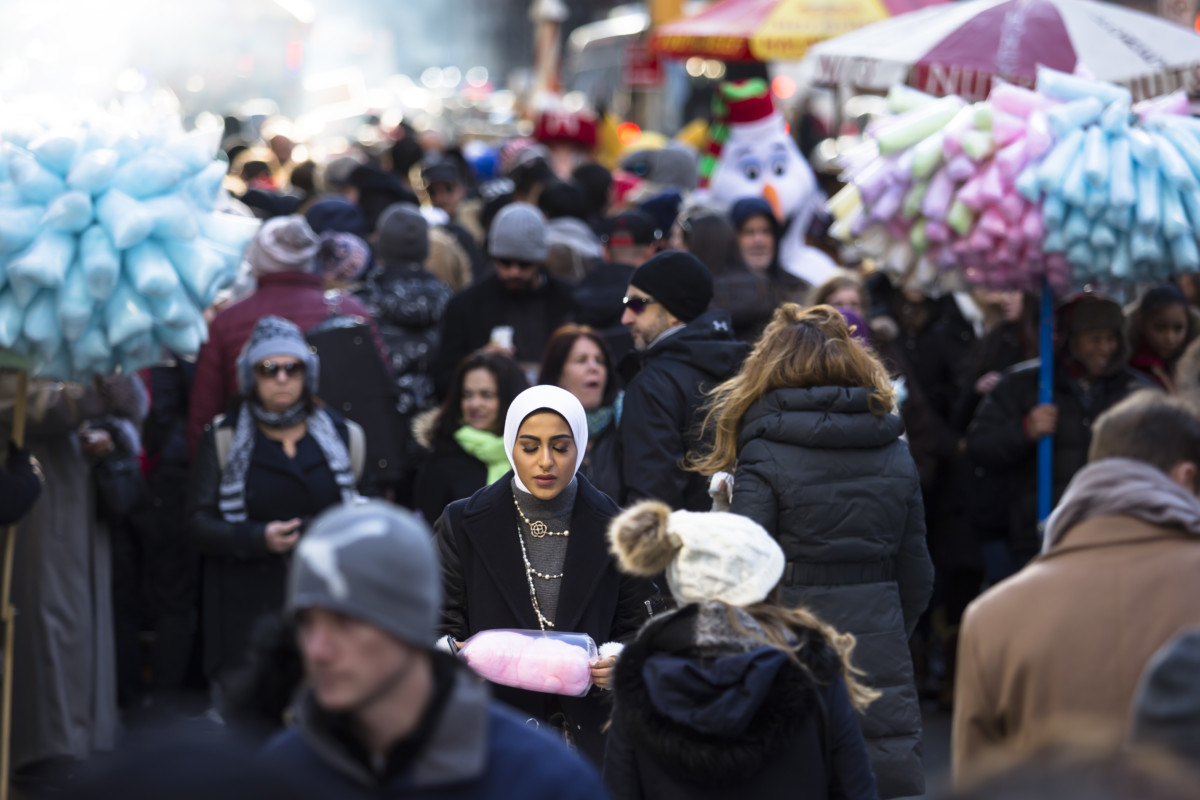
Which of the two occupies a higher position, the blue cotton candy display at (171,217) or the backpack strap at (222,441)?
the blue cotton candy display at (171,217)

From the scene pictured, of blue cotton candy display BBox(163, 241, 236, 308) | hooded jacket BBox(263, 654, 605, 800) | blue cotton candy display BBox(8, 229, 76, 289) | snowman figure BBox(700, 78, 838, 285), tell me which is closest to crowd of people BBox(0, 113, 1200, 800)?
hooded jacket BBox(263, 654, 605, 800)

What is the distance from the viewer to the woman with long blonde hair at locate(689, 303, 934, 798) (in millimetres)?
4613

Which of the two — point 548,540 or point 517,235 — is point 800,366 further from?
point 517,235

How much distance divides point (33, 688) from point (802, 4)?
26.6 feet

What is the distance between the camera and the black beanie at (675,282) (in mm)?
5625

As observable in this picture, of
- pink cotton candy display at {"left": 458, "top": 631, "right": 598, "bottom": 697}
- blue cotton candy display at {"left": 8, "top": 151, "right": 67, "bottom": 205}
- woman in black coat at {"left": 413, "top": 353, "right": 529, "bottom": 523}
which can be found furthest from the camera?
woman in black coat at {"left": 413, "top": 353, "right": 529, "bottom": 523}

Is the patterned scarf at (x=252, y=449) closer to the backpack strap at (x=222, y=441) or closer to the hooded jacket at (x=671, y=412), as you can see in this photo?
the backpack strap at (x=222, y=441)

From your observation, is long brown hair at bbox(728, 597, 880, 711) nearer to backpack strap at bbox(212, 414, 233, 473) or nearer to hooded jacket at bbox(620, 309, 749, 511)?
hooded jacket at bbox(620, 309, 749, 511)

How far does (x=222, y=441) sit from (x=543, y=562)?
2.18 m

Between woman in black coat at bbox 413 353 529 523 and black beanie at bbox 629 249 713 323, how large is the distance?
2.91 feet

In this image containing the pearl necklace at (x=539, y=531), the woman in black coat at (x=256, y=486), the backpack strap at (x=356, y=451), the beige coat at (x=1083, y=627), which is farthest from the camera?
the backpack strap at (x=356, y=451)

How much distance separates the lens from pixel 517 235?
7.47m

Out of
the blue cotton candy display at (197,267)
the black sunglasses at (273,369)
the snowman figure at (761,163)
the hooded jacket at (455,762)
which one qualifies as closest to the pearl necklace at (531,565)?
the blue cotton candy display at (197,267)

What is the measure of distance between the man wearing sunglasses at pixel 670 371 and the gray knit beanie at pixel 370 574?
3026mm
